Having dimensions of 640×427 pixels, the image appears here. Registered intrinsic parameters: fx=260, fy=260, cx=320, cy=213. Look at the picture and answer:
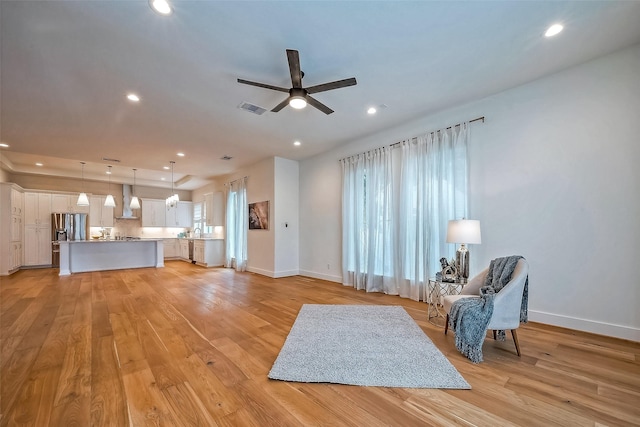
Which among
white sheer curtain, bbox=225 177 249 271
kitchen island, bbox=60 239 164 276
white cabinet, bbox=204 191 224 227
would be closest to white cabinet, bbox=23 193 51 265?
kitchen island, bbox=60 239 164 276

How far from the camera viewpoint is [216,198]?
902cm

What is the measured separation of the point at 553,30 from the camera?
8.25 feet

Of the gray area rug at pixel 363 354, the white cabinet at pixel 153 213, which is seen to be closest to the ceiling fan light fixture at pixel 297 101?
the gray area rug at pixel 363 354

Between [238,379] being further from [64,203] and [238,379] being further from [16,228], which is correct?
[64,203]

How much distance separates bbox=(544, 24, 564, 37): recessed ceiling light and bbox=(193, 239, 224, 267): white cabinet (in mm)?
8680

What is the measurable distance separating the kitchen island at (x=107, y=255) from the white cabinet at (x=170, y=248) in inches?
90.2

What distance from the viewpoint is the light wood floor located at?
5.45ft

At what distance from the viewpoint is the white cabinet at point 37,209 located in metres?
7.95

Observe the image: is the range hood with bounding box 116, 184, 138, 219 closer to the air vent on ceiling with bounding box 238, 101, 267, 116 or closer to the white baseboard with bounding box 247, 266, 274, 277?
the white baseboard with bounding box 247, 266, 274, 277

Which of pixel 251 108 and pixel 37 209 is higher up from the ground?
pixel 251 108

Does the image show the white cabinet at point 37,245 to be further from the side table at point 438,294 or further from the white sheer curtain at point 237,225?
the side table at point 438,294

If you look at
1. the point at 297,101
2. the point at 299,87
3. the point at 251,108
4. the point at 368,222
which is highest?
the point at 251,108

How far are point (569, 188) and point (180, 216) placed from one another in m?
11.9

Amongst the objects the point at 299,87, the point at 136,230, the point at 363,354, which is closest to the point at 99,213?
the point at 136,230
